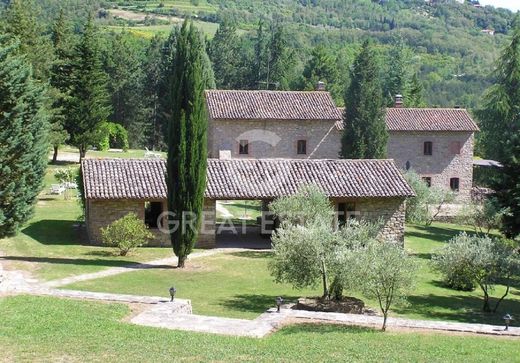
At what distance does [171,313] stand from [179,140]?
9.50m

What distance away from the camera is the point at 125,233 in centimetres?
2691

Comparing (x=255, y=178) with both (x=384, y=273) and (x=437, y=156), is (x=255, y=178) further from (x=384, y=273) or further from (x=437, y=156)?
(x=437, y=156)

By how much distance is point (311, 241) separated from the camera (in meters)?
19.3

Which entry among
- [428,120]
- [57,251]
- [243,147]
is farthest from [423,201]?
[57,251]

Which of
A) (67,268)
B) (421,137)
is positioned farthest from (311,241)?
(421,137)

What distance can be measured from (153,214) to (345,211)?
8.11m

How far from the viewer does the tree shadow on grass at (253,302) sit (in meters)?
19.8

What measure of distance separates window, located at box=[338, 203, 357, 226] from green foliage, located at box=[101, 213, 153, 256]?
849 cm

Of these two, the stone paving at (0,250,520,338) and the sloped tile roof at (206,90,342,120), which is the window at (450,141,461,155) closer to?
the sloped tile roof at (206,90,342,120)

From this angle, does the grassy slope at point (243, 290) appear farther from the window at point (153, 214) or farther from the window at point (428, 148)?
the window at point (428, 148)

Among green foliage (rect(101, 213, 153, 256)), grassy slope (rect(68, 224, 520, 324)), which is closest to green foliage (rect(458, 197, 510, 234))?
grassy slope (rect(68, 224, 520, 324))

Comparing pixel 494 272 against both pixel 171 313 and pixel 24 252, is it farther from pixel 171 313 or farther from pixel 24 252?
pixel 24 252

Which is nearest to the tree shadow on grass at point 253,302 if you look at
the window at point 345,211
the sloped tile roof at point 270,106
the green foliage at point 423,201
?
the window at point 345,211

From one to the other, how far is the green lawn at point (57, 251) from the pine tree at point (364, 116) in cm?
1794
